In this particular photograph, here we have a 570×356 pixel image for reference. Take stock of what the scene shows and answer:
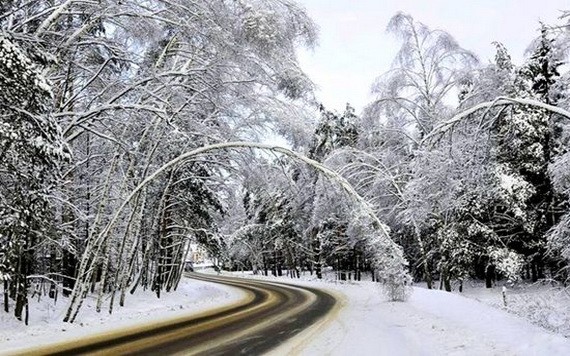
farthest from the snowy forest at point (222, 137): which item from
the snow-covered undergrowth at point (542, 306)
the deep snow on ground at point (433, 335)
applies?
the deep snow on ground at point (433, 335)

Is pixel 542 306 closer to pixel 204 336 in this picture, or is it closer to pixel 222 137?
pixel 222 137

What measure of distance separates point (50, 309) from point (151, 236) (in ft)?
23.3

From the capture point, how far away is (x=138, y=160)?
17297mm

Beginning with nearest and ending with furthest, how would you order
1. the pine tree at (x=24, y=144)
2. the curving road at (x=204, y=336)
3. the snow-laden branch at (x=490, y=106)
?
the pine tree at (x=24, y=144) → the curving road at (x=204, y=336) → the snow-laden branch at (x=490, y=106)

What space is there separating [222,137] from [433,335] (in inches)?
375

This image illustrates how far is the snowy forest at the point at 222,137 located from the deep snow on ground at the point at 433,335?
2688 mm

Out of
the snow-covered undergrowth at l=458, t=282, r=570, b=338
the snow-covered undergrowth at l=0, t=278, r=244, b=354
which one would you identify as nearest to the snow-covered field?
the snow-covered undergrowth at l=0, t=278, r=244, b=354

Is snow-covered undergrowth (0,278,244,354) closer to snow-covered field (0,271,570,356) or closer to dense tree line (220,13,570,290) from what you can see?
snow-covered field (0,271,570,356)

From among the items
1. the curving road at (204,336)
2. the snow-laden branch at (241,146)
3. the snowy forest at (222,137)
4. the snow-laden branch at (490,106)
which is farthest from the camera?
the snow-laden branch at (241,146)

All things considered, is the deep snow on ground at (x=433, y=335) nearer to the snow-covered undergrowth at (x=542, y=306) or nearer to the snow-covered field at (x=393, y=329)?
the snow-covered field at (x=393, y=329)

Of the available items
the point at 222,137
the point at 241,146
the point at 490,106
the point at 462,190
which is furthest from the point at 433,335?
the point at 222,137

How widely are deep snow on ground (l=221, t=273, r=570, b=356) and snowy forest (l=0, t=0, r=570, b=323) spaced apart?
2.69 meters

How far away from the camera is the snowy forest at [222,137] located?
9703 millimetres

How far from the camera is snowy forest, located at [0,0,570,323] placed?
9703 mm
